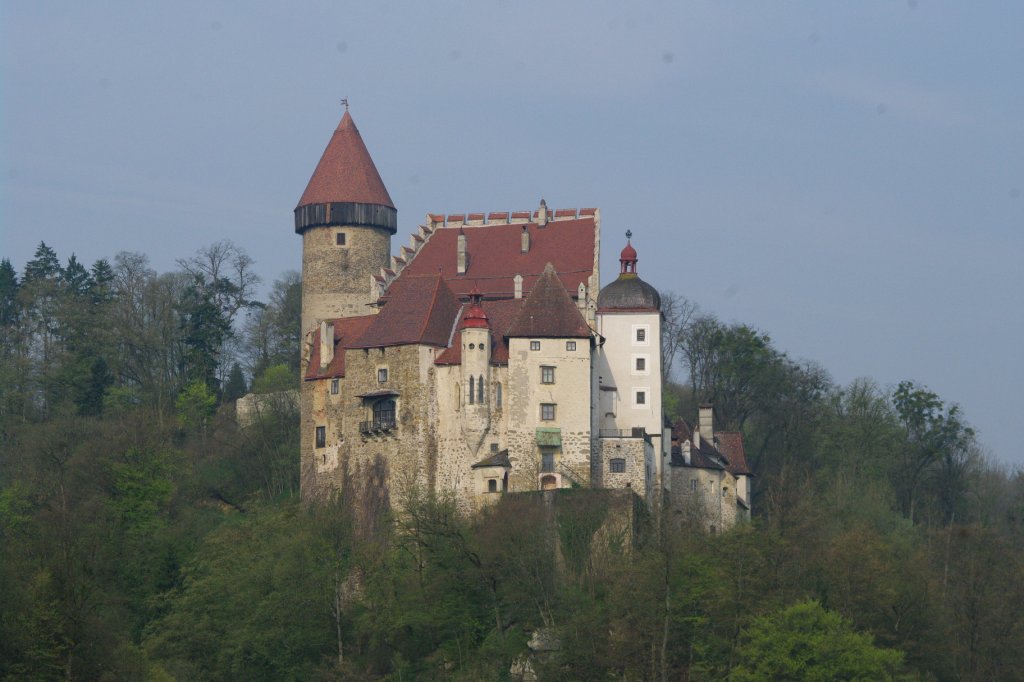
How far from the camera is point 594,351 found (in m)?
64.1

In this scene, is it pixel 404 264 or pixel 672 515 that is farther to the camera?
pixel 404 264

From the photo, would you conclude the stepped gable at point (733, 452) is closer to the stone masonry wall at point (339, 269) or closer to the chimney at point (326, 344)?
the stone masonry wall at point (339, 269)

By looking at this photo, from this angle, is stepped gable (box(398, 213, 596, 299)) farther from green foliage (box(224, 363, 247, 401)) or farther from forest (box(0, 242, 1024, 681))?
green foliage (box(224, 363, 247, 401))

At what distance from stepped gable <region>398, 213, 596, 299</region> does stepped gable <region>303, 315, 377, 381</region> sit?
159 inches

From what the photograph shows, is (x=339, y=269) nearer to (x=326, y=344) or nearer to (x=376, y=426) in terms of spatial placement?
(x=326, y=344)

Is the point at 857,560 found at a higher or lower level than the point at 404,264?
lower

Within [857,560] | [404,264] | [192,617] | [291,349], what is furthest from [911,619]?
[291,349]

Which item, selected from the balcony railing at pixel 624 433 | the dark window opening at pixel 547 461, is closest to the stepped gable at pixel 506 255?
the balcony railing at pixel 624 433

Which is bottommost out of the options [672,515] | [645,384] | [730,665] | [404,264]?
[730,665]

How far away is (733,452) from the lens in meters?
72.7

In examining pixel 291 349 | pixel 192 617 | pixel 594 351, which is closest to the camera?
pixel 192 617

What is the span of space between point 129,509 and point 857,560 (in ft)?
84.6

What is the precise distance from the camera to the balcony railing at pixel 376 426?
208 feet

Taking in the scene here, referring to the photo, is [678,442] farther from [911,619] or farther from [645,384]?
[911,619]
